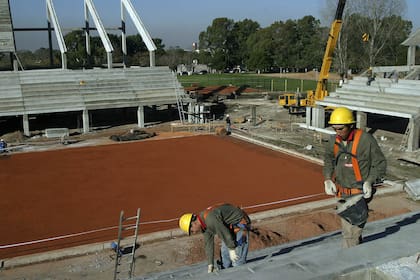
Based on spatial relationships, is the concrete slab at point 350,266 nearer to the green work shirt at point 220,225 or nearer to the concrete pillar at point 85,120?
the green work shirt at point 220,225

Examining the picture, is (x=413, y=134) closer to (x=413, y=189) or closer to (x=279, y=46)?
(x=413, y=189)

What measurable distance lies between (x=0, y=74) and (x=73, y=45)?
196 feet

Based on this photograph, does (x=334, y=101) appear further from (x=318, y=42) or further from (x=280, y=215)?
(x=318, y=42)

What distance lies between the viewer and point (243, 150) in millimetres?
21672

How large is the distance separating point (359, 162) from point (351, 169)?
0.15m

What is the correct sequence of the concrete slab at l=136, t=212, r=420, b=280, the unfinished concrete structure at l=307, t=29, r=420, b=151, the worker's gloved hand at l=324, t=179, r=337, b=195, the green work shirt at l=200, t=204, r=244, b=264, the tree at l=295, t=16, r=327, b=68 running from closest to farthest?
1. the concrete slab at l=136, t=212, r=420, b=280
2. the worker's gloved hand at l=324, t=179, r=337, b=195
3. the green work shirt at l=200, t=204, r=244, b=264
4. the unfinished concrete structure at l=307, t=29, r=420, b=151
5. the tree at l=295, t=16, r=327, b=68

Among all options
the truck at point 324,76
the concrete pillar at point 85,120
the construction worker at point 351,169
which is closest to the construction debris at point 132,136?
the concrete pillar at point 85,120

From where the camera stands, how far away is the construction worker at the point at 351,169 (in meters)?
5.66

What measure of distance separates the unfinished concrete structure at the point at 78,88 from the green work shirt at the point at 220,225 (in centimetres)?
2240

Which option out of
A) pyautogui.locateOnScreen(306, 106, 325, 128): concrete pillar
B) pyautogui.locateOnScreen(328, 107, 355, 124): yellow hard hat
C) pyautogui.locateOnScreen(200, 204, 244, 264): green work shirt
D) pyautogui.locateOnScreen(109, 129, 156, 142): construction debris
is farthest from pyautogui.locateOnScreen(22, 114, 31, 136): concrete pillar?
pyautogui.locateOnScreen(328, 107, 355, 124): yellow hard hat

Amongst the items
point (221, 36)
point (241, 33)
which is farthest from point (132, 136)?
point (241, 33)

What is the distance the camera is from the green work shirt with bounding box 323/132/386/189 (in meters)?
5.68

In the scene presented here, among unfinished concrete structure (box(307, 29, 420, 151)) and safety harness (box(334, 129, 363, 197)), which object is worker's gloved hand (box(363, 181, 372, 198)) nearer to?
safety harness (box(334, 129, 363, 197))

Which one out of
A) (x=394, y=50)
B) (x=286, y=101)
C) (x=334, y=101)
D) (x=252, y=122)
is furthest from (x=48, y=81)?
(x=394, y=50)
